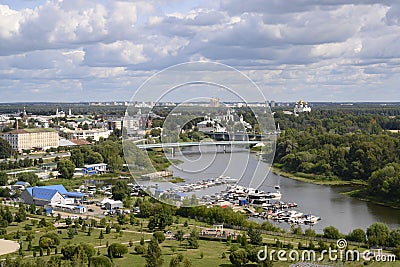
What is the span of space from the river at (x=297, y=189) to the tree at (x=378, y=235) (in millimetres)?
1048

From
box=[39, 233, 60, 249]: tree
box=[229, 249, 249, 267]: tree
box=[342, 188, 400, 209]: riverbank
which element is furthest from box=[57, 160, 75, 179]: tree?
box=[229, 249, 249, 267]: tree

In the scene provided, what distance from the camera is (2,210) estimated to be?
813 cm

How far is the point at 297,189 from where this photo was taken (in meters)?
12.2

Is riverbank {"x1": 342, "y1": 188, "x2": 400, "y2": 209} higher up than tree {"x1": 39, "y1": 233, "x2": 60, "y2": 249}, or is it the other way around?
tree {"x1": 39, "y1": 233, "x2": 60, "y2": 249}

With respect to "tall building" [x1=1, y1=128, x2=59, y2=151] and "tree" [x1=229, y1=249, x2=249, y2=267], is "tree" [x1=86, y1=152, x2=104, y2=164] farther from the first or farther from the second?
"tree" [x1=229, y1=249, x2=249, y2=267]

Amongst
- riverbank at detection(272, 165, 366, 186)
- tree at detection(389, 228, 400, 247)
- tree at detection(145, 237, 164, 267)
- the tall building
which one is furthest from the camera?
the tall building

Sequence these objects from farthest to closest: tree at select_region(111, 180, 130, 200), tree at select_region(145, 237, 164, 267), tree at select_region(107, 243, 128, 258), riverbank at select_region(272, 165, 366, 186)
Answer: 1. riverbank at select_region(272, 165, 366, 186)
2. tree at select_region(111, 180, 130, 200)
3. tree at select_region(107, 243, 128, 258)
4. tree at select_region(145, 237, 164, 267)

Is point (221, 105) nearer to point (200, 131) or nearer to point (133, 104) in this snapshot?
point (133, 104)

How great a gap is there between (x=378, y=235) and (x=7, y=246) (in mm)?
4318

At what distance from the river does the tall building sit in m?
9.85

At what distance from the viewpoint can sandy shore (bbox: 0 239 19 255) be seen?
6.25 m

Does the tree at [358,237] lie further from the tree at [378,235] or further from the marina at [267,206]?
the marina at [267,206]

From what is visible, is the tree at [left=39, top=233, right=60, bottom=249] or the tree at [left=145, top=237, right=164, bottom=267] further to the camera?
the tree at [left=39, top=233, right=60, bottom=249]

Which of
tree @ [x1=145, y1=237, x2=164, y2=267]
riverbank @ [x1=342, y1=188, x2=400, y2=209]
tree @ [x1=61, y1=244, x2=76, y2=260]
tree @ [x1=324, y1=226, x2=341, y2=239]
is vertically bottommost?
riverbank @ [x1=342, y1=188, x2=400, y2=209]
